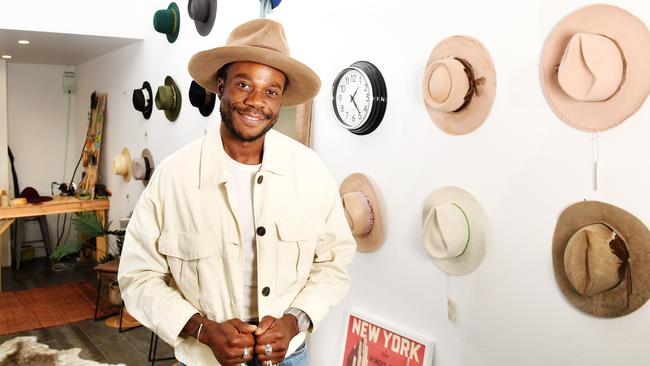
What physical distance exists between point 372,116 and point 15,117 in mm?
6030

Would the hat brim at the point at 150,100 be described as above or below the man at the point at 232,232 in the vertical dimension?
above

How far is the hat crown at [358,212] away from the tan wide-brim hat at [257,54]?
98 centimetres

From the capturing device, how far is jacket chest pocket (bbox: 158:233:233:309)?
1533 mm

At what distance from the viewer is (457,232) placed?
7.02ft

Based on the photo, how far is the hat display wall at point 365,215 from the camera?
103 inches

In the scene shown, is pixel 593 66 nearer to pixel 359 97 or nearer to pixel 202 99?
pixel 359 97

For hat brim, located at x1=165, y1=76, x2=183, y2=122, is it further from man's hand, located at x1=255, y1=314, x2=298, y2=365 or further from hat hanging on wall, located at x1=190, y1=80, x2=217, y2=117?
man's hand, located at x1=255, y1=314, x2=298, y2=365

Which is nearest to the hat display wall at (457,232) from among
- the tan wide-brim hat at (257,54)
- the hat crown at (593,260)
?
the hat crown at (593,260)

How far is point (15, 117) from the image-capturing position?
271 inches

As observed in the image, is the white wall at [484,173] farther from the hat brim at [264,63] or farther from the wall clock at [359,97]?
the hat brim at [264,63]

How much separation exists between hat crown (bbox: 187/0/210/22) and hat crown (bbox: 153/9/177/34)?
0.43 meters

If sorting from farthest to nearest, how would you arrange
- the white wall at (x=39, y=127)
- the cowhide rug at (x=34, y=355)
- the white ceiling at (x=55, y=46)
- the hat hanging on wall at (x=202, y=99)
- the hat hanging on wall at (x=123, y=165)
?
the white wall at (x=39, y=127) < the hat hanging on wall at (x=123, y=165) < the white ceiling at (x=55, y=46) < the hat hanging on wall at (x=202, y=99) < the cowhide rug at (x=34, y=355)

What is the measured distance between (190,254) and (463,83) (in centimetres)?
121

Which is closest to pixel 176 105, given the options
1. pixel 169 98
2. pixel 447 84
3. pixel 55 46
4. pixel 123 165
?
pixel 169 98
